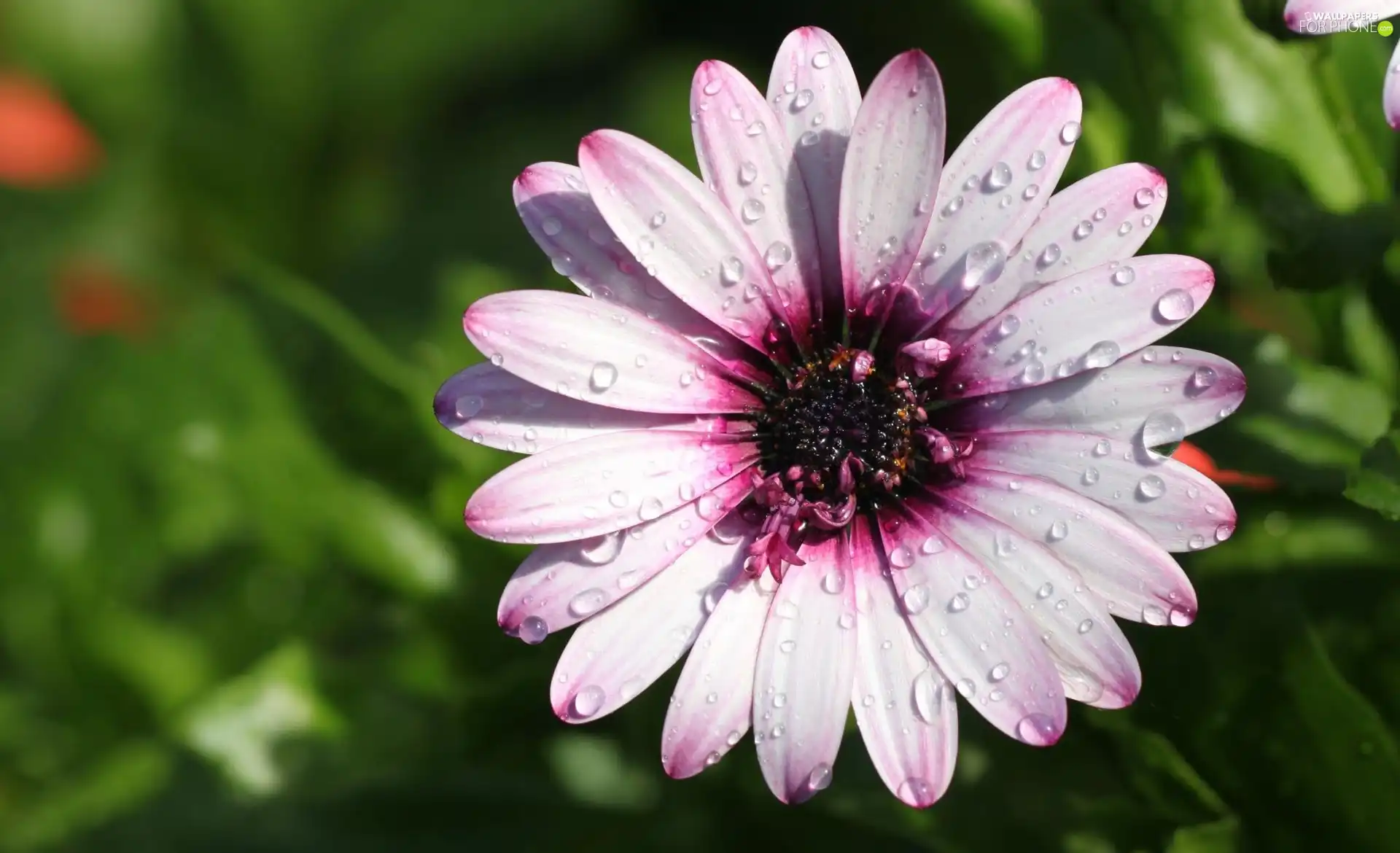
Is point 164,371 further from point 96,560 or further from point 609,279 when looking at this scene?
point 609,279

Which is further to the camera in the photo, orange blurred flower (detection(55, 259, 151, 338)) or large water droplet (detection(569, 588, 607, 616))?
orange blurred flower (detection(55, 259, 151, 338))

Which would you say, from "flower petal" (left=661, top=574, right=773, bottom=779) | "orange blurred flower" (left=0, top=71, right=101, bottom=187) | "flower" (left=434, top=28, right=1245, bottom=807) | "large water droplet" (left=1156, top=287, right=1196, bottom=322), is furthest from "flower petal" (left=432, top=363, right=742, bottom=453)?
"orange blurred flower" (left=0, top=71, right=101, bottom=187)

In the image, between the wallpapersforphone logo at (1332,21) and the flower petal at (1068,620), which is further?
the wallpapersforphone logo at (1332,21)

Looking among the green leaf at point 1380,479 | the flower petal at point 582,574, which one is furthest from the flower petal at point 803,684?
the green leaf at point 1380,479

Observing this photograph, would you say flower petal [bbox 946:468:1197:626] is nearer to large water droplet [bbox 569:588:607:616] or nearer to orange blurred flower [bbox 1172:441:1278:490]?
orange blurred flower [bbox 1172:441:1278:490]

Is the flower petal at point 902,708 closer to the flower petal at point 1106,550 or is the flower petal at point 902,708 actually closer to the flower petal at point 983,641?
the flower petal at point 983,641

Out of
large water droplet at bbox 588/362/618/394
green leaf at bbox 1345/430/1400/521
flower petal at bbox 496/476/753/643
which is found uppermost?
large water droplet at bbox 588/362/618/394
